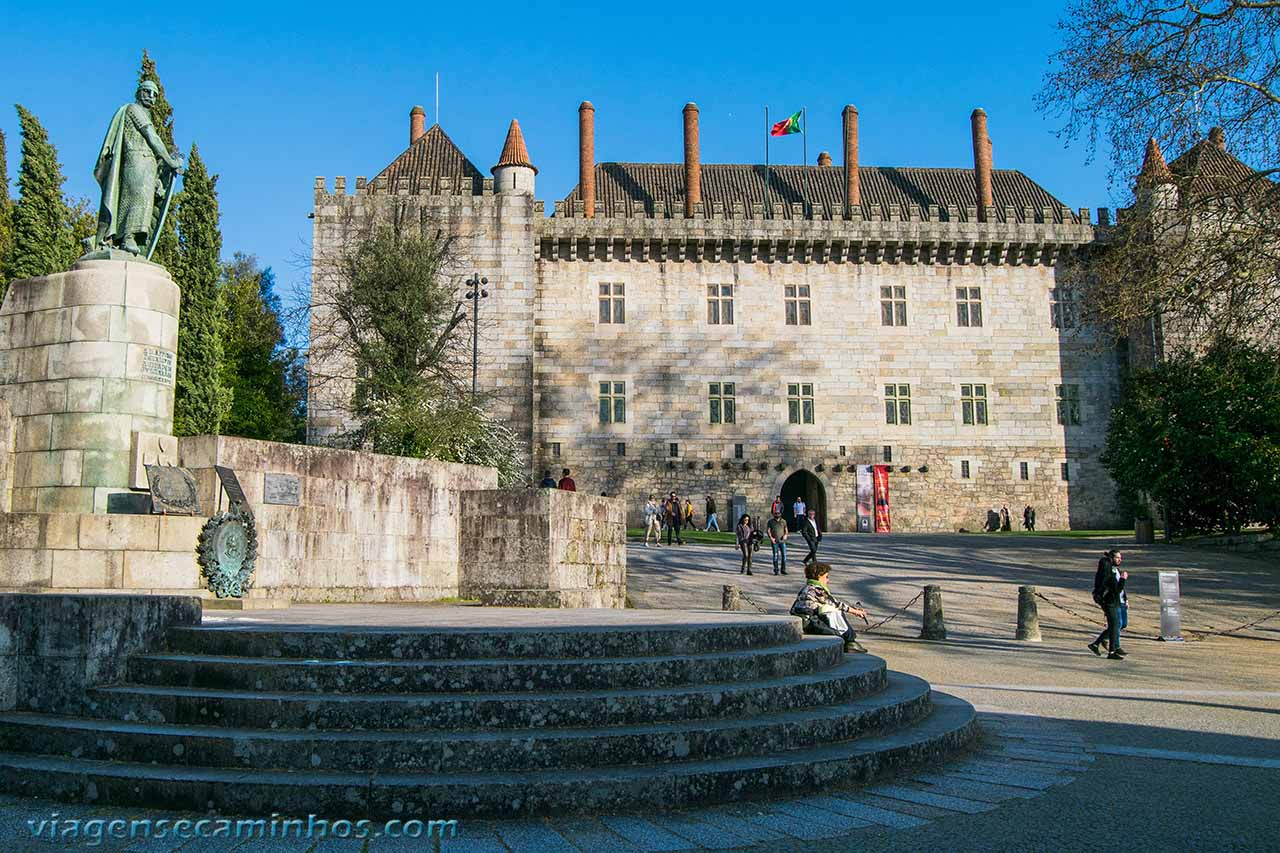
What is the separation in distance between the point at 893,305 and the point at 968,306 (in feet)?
10.1

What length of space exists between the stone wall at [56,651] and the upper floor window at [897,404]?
121 feet

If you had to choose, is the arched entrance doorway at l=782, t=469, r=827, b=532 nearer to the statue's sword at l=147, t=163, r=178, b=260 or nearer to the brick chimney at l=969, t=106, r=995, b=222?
the brick chimney at l=969, t=106, r=995, b=222

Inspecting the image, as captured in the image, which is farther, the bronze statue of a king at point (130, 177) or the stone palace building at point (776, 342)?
the stone palace building at point (776, 342)

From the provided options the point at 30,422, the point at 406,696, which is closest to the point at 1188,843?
the point at 406,696

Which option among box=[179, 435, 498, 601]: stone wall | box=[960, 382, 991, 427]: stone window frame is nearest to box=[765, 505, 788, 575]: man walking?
box=[179, 435, 498, 601]: stone wall

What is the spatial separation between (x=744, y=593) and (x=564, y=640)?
1456 centimetres

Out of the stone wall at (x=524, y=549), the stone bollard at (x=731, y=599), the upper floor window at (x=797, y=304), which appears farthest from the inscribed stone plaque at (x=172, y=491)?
the upper floor window at (x=797, y=304)

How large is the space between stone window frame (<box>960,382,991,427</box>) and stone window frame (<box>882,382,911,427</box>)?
2183mm

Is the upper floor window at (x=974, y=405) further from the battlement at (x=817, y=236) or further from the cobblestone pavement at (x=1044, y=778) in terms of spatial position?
the cobblestone pavement at (x=1044, y=778)

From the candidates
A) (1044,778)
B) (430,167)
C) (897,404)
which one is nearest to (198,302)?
(430,167)

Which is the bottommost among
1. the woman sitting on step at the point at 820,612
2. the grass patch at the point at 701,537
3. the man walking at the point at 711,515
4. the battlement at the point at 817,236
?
the woman sitting on step at the point at 820,612

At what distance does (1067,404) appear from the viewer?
137 feet

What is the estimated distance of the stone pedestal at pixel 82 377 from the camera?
36.2ft

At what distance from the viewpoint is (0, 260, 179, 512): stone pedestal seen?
11.0 metres
